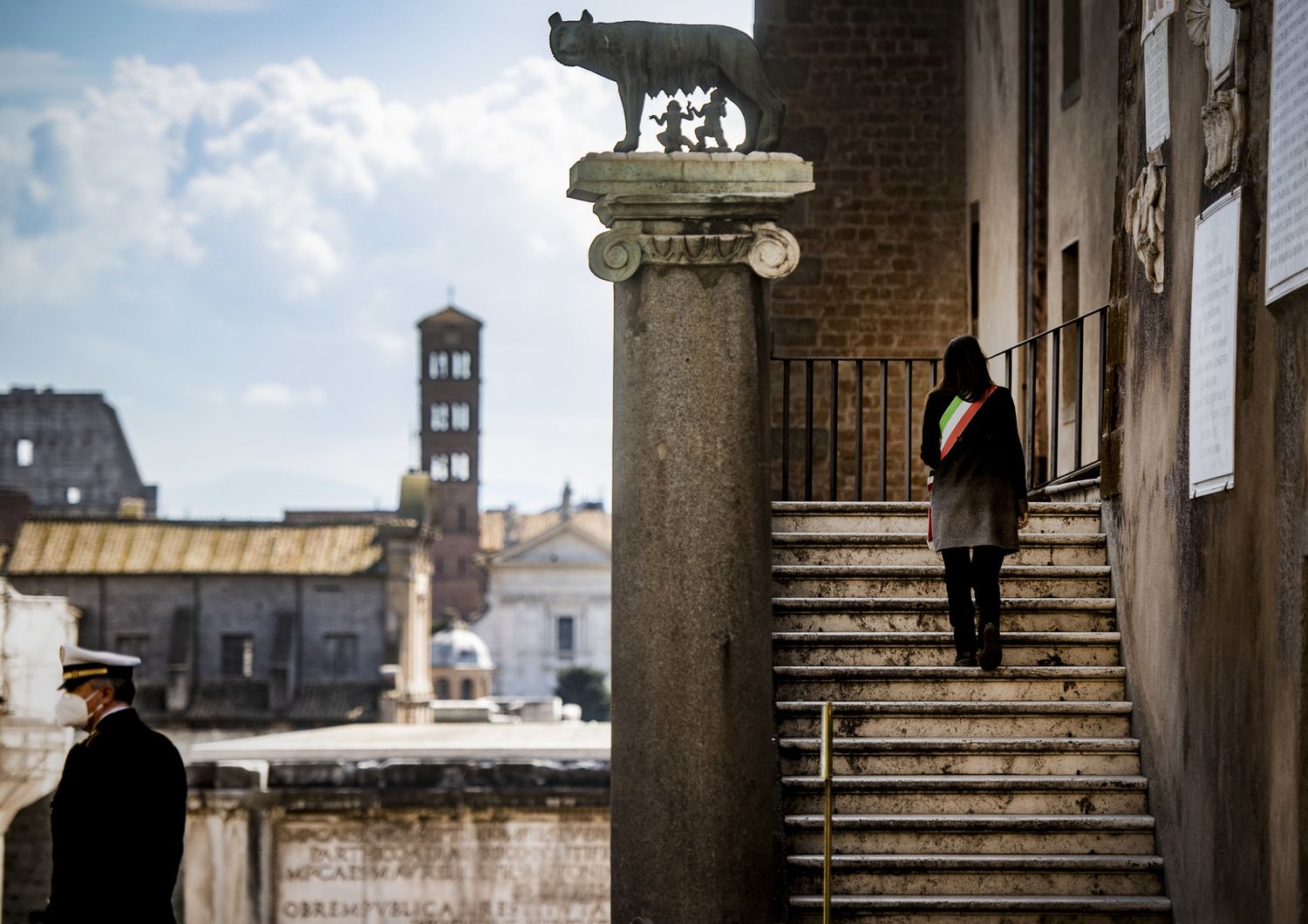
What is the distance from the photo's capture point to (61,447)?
95875 mm

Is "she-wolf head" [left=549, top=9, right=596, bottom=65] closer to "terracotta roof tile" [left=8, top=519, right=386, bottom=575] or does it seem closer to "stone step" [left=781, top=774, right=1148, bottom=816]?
"stone step" [left=781, top=774, right=1148, bottom=816]

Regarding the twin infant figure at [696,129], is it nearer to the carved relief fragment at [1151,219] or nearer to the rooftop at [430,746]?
the carved relief fragment at [1151,219]

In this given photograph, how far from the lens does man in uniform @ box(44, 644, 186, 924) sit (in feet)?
22.9

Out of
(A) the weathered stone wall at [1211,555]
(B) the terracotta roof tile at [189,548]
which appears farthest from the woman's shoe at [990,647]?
(B) the terracotta roof tile at [189,548]

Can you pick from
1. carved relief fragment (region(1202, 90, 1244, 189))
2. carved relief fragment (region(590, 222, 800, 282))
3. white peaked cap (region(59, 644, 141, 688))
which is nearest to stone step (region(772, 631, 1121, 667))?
carved relief fragment (region(590, 222, 800, 282))

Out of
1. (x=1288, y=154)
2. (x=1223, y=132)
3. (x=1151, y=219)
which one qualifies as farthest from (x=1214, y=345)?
(x=1151, y=219)

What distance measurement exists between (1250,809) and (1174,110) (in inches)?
122

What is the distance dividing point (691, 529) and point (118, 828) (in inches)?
96.0

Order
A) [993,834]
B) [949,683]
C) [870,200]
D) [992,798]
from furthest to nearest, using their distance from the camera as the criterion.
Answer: [870,200], [949,683], [992,798], [993,834]

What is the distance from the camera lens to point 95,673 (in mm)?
7293

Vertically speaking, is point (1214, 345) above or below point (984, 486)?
above

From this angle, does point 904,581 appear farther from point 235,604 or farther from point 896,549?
point 235,604

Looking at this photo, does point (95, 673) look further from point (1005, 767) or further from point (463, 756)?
point (463, 756)

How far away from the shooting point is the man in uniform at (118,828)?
275 inches
